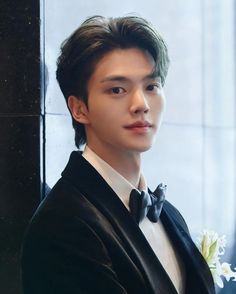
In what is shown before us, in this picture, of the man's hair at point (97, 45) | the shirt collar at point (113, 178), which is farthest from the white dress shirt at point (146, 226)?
the man's hair at point (97, 45)

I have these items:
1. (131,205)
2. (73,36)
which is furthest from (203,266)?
(73,36)

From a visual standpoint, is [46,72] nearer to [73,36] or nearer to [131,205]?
[73,36]

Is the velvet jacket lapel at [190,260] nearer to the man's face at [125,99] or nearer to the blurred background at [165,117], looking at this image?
the man's face at [125,99]

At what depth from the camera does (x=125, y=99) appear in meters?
0.88

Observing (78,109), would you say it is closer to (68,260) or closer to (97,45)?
(97,45)

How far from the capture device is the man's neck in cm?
93

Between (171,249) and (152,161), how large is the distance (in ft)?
1.90

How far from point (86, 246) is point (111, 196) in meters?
0.12

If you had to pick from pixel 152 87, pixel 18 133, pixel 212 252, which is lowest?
pixel 212 252

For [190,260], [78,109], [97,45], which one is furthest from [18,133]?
[190,260]

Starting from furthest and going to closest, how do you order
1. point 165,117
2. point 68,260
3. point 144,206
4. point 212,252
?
point 165,117, point 212,252, point 144,206, point 68,260

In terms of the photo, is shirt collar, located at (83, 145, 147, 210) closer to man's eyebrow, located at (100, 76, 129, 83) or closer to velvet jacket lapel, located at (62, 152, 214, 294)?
velvet jacket lapel, located at (62, 152, 214, 294)

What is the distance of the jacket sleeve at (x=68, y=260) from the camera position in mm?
781

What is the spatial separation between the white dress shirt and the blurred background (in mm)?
196
